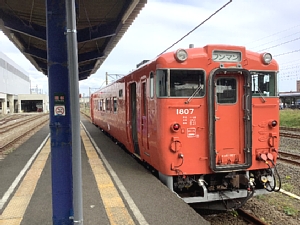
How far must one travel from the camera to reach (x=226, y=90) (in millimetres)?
6312

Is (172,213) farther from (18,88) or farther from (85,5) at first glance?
(18,88)

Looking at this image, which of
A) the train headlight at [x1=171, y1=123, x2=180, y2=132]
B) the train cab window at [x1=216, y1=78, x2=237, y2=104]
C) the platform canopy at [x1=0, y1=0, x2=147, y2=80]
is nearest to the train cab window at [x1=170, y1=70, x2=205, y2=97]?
the train cab window at [x1=216, y1=78, x2=237, y2=104]

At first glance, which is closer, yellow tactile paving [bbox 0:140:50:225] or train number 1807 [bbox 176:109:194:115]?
yellow tactile paving [bbox 0:140:50:225]

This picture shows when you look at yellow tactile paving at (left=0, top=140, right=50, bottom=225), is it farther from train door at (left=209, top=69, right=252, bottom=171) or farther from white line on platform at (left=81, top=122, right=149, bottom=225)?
train door at (left=209, top=69, right=252, bottom=171)

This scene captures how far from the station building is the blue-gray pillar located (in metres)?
73.0

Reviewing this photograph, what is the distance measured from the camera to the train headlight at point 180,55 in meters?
5.99

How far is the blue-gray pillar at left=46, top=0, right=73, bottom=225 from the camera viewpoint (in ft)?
11.6

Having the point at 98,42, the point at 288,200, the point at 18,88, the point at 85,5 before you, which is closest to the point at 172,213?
the point at 288,200

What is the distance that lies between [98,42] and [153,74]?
27.0ft

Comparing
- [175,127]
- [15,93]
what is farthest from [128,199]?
[15,93]

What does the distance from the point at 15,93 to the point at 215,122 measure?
90883 mm

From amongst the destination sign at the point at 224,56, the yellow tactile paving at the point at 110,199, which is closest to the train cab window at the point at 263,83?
the destination sign at the point at 224,56

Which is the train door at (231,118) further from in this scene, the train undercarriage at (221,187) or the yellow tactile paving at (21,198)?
the yellow tactile paving at (21,198)

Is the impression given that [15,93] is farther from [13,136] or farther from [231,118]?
[231,118]
